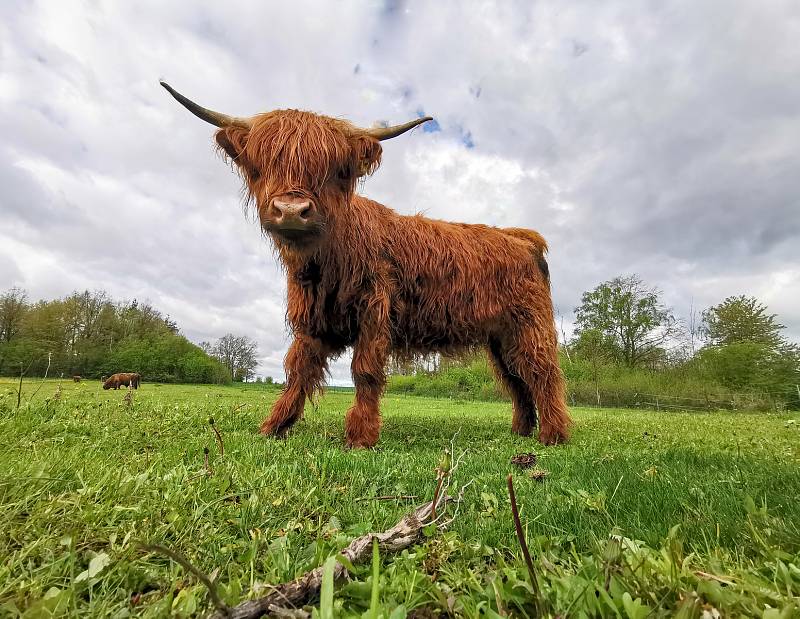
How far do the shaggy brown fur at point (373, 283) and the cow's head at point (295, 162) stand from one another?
0.04ft

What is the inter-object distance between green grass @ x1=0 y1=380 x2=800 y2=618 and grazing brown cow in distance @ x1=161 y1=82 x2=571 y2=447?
57.4 inches

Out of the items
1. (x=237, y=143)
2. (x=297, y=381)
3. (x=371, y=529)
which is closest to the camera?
(x=371, y=529)

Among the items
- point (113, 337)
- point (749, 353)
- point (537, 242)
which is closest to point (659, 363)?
point (749, 353)

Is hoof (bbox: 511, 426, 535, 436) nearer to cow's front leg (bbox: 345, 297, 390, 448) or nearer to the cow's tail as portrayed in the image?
the cow's tail

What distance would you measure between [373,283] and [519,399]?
3027mm

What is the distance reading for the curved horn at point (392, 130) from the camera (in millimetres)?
3896

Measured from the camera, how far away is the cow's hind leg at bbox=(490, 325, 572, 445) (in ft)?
16.4

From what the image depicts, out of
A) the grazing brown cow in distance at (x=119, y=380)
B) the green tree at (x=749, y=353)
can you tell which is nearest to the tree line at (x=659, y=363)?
the green tree at (x=749, y=353)

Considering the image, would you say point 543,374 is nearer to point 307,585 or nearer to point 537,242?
point 537,242

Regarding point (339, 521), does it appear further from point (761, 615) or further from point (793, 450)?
point (793, 450)

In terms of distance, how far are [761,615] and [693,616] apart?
17cm

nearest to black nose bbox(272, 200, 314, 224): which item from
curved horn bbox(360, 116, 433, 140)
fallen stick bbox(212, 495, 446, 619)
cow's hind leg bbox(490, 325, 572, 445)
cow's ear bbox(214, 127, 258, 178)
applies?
cow's ear bbox(214, 127, 258, 178)

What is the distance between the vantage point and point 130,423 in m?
3.80

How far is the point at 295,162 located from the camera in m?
3.26
